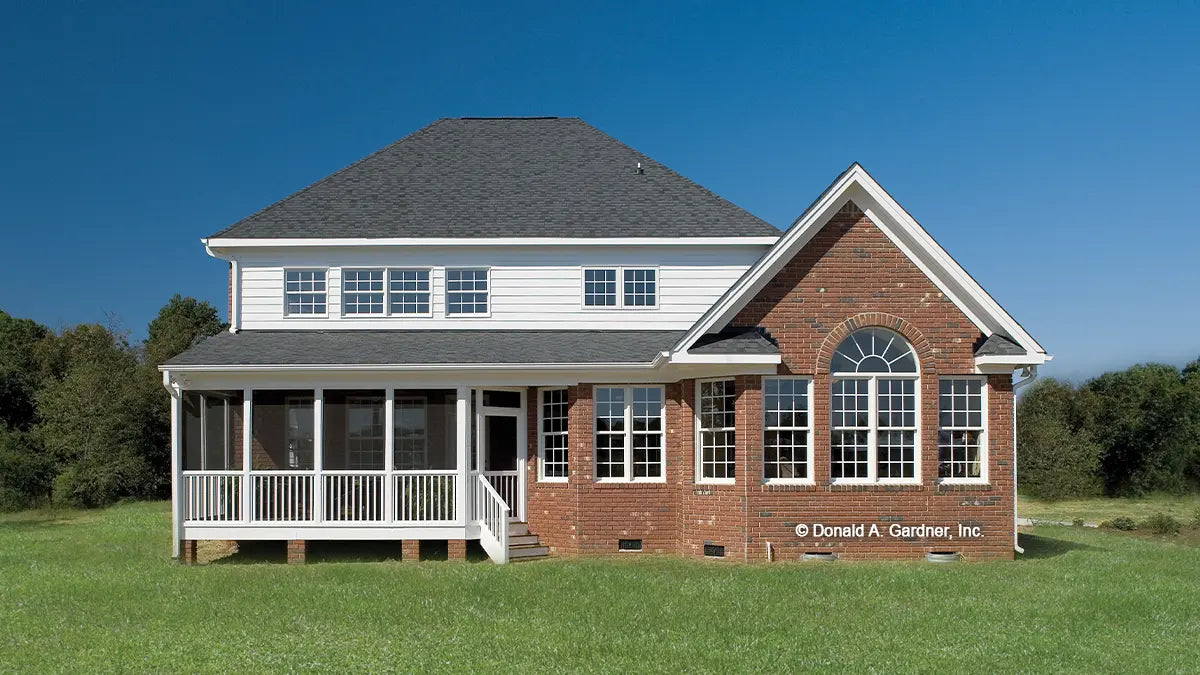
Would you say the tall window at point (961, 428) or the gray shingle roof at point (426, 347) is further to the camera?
the gray shingle roof at point (426, 347)

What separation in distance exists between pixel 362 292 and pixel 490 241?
9.64ft

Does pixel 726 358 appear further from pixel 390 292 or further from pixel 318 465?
pixel 390 292

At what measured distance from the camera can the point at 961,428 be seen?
20453 mm

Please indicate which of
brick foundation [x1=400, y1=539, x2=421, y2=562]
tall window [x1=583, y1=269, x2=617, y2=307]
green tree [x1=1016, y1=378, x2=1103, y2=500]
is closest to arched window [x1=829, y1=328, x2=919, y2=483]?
tall window [x1=583, y1=269, x2=617, y2=307]

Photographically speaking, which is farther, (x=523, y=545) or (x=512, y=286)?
(x=512, y=286)

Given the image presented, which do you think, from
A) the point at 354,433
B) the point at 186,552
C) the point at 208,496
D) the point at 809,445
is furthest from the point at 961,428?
the point at 186,552

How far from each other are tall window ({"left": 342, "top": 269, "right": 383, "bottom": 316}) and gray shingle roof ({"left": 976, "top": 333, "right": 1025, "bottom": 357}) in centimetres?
1205

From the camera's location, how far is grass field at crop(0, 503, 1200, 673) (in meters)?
12.5

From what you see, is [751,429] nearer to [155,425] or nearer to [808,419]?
[808,419]

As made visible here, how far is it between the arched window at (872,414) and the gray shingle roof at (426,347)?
3.24 m

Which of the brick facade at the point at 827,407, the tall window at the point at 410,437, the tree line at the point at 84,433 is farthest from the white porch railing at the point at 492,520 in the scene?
the tree line at the point at 84,433

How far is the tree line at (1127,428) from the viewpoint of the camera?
4488 cm

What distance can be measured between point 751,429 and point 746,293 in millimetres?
2328

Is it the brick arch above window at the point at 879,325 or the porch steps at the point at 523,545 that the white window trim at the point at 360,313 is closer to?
Result: the porch steps at the point at 523,545
